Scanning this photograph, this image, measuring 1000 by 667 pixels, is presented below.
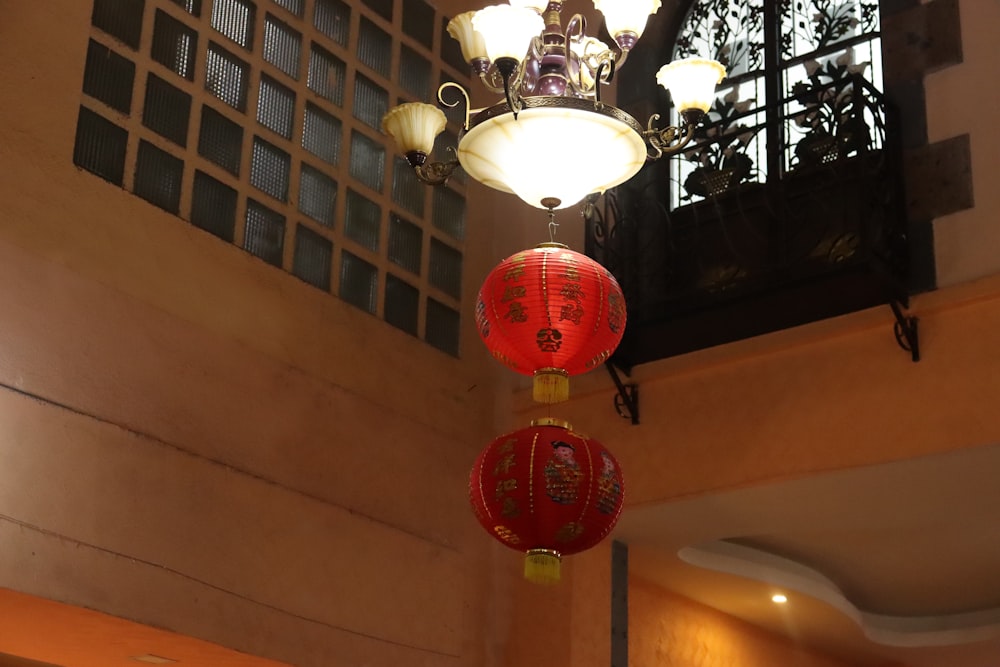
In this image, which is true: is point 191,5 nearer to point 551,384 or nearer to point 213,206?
point 213,206

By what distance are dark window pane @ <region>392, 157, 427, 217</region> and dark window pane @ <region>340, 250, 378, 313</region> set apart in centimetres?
50

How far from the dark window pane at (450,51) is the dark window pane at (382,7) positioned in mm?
417

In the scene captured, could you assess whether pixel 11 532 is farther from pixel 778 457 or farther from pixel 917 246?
pixel 917 246

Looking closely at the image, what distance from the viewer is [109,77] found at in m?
6.10

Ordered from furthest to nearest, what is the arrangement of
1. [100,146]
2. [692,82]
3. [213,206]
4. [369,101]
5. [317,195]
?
[369,101] → [317,195] → [213,206] → [100,146] → [692,82]

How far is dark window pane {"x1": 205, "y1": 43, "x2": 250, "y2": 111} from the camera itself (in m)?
6.62

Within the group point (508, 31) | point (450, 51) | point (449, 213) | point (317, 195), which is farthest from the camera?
point (450, 51)

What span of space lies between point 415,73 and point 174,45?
1.71m

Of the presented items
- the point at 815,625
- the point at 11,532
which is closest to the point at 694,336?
the point at 815,625

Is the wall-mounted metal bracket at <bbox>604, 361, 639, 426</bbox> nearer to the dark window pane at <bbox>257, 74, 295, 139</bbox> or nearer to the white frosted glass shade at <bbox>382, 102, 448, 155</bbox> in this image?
the dark window pane at <bbox>257, 74, 295, 139</bbox>

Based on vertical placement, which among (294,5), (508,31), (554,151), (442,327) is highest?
A: (294,5)

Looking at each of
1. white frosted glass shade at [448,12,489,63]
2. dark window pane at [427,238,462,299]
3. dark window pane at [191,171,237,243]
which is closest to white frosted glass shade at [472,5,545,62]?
white frosted glass shade at [448,12,489,63]

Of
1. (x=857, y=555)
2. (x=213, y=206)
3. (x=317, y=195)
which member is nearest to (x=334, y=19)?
(x=317, y=195)

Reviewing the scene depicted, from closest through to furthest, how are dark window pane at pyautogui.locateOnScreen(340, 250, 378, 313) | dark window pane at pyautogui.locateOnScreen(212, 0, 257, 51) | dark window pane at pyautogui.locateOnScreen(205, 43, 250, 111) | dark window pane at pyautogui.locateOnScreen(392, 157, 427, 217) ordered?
dark window pane at pyautogui.locateOnScreen(205, 43, 250, 111)
dark window pane at pyautogui.locateOnScreen(212, 0, 257, 51)
dark window pane at pyautogui.locateOnScreen(340, 250, 378, 313)
dark window pane at pyautogui.locateOnScreen(392, 157, 427, 217)
